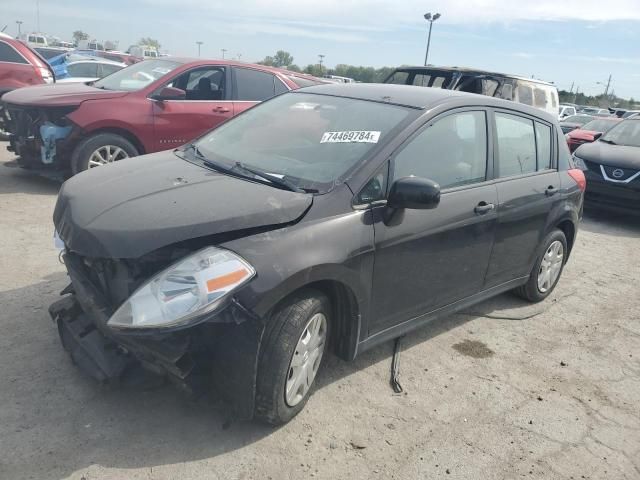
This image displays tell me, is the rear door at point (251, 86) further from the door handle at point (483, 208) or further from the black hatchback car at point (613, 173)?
the black hatchback car at point (613, 173)

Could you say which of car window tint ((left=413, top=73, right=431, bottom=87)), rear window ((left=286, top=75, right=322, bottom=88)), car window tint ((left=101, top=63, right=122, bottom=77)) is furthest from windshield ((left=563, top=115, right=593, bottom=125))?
car window tint ((left=101, top=63, right=122, bottom=77))

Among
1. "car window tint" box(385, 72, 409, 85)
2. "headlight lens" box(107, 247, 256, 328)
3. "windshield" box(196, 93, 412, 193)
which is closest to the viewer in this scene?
"headlight lens" box(107, 247, 256, 328)

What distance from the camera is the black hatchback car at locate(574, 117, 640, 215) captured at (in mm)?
8148

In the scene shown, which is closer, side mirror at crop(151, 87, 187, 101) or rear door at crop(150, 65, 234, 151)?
side mirror at crop(151, 87, 187, 101)

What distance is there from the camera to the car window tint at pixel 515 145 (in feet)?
13.2

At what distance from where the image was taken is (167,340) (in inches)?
95.4

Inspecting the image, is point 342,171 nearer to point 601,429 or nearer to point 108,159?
point 601,429

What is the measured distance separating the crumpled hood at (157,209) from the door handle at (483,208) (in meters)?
1.36

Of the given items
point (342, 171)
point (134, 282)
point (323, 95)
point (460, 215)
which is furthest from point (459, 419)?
point (323, 95)

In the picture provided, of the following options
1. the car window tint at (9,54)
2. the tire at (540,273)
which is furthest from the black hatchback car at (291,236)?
the car window tint at (9,54)

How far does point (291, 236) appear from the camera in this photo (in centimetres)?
268

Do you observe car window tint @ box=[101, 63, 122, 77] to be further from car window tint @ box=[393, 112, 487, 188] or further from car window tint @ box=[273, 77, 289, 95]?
car window tint @ box=[393, 112, 487, 188]

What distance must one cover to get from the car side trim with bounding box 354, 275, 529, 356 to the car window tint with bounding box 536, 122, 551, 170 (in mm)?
979

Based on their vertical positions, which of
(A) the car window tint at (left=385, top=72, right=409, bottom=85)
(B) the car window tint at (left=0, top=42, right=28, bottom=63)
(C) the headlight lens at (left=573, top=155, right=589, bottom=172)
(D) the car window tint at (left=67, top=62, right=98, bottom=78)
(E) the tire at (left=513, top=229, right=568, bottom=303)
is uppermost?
(A) the car window tint at (left=385, top=72, right=409, bottom=85)
